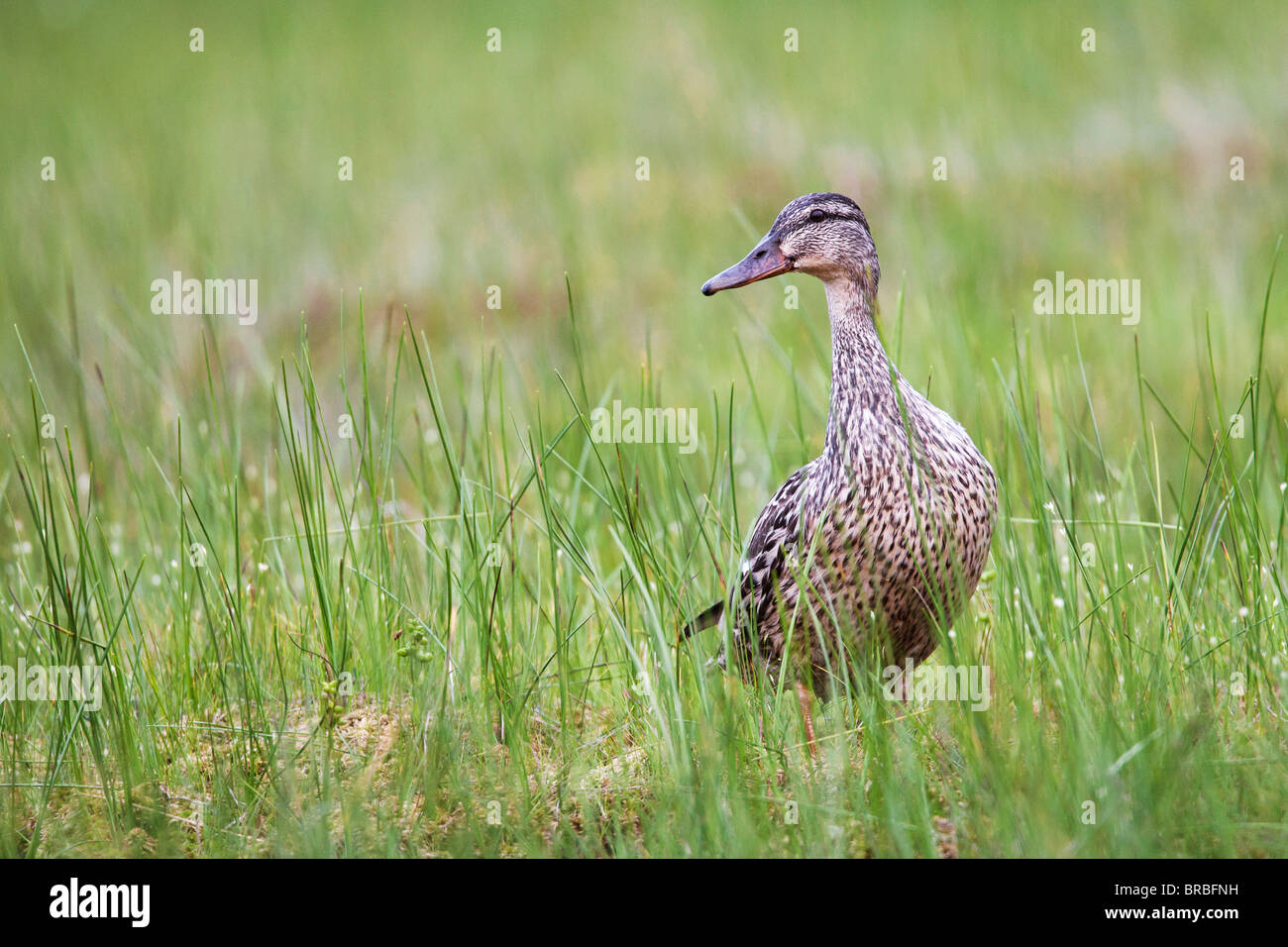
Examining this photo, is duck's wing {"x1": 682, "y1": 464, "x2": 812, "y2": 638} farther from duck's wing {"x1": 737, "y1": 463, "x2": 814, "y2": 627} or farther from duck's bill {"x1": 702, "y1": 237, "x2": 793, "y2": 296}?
duck's bill {"x1": 702, "y1": 237, "x2": 793, "y2": 296}

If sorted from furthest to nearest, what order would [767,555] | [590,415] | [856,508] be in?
[767,555], [590,415], [856,508]

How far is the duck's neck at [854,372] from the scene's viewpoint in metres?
4.45

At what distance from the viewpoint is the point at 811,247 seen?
4.66 meters

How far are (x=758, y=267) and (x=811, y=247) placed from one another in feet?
0.70

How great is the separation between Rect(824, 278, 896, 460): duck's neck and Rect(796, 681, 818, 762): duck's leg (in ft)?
2.68

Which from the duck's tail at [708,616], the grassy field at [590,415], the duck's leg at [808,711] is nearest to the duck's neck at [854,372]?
the grassy field at [590,415]

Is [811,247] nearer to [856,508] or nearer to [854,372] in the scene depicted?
[854,372]

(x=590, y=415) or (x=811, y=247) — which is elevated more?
(x=811, y=247)

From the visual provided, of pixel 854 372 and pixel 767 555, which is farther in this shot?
pixel 767 555

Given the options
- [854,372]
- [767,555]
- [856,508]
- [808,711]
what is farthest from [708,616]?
[854,372]

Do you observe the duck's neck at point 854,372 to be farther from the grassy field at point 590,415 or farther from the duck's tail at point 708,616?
the duck's tail at point 708,616

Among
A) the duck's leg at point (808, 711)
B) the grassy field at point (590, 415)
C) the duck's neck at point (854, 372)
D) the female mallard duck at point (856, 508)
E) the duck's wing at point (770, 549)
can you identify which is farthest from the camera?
the duck's wing at point (770, 549)

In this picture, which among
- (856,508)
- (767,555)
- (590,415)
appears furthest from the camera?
(767,555)
